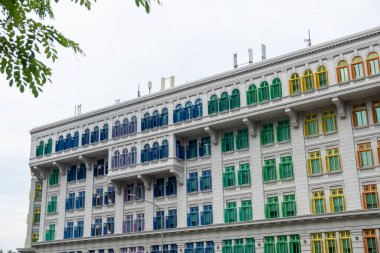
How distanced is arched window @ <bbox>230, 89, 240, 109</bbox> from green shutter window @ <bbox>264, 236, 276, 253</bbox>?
10.5 meters

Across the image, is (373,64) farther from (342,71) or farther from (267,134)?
(267,134)

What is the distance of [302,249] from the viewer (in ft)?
116

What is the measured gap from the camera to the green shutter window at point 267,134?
39156mm

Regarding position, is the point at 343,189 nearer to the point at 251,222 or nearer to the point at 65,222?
the point at 251,222

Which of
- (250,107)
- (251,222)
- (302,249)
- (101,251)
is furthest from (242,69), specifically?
(101,251)

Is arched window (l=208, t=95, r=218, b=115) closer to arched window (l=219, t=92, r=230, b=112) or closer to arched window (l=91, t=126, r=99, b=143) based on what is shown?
arched window (l=219, t=92, r=230, b=112)

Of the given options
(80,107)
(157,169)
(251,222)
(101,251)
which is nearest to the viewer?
(251,222)

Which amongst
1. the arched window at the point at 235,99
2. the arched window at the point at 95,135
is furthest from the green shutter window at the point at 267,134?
the arched window at the point at 95,135

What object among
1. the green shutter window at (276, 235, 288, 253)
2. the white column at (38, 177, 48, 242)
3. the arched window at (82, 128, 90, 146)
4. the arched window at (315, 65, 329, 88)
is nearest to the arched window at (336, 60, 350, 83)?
the arched window at (315, 65, 329, 88)

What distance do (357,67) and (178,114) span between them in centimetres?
1530

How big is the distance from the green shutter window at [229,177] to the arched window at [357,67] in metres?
11.7

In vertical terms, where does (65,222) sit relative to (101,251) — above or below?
above

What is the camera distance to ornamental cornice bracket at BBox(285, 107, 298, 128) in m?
37.4

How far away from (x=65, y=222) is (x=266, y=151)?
22169 mm
